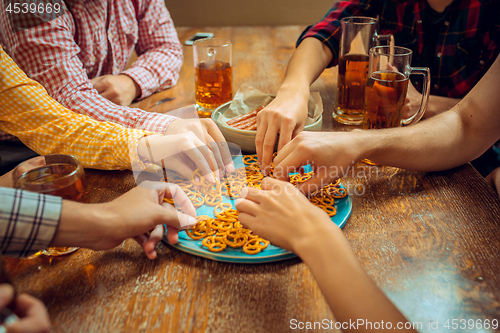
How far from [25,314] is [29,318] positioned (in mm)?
21

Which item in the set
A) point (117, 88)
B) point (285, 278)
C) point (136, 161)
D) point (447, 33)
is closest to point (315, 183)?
point (285, 278)

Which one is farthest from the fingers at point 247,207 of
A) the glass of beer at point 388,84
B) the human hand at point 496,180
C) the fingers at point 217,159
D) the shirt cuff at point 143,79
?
the shirt cuff at point 143,79

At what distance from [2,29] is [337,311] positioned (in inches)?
60.0

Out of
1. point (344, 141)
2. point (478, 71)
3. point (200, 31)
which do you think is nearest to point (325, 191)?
point (344, 141)

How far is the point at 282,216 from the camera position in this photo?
72 cm

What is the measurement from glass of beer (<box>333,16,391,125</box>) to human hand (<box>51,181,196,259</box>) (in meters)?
0.81

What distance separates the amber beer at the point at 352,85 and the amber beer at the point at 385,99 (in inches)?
7.3

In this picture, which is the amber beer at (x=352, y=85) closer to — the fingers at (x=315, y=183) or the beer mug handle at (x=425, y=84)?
the beer mug handle at (x=425, y=84)

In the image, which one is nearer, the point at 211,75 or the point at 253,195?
the point at 253,195

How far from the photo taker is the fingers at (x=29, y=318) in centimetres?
46

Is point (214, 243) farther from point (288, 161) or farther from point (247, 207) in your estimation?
point (288, 161)

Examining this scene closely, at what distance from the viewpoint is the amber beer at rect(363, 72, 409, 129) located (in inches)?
40.9

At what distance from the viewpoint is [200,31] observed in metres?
2.62

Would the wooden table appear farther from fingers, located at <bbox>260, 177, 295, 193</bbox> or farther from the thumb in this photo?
fingers, located at <bbox>260, 177, 295, 193</bbox>
